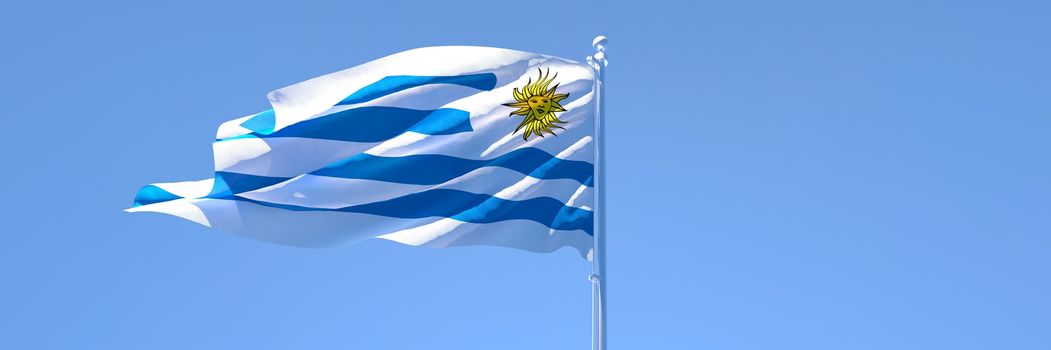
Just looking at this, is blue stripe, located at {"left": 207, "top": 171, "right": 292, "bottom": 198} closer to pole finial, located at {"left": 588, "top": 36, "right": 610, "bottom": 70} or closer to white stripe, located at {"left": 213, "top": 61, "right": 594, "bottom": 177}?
white stripe, located at {"left": 213, "top": 61, "right": 594, "bottom": 177}

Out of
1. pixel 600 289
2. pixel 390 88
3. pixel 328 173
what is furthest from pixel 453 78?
pixel 600 289

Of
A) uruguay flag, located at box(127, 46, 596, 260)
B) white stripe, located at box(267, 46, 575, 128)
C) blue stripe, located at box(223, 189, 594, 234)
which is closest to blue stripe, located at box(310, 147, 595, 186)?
uruguay flag, located at box(127, 46, 596, 260)

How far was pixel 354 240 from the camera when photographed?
48.9 ft

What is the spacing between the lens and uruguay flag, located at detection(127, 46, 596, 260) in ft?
46.8

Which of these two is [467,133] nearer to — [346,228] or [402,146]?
[402,146]

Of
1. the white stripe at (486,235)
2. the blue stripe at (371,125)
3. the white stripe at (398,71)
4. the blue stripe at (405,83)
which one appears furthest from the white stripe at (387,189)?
the blue stripe at (405,83)

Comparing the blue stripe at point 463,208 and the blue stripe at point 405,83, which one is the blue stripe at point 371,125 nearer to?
the blue stripe at point 405,83

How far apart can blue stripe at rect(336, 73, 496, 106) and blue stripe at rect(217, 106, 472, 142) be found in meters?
0.13

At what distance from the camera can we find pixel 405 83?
1484 centimetres

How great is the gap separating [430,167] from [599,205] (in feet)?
6.23

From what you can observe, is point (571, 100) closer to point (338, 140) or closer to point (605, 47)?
point (605, 47)

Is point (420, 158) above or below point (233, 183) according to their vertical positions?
above

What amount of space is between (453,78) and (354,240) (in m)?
2.04

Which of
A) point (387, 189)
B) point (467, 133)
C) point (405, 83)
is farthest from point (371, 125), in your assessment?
point (467, 133)
